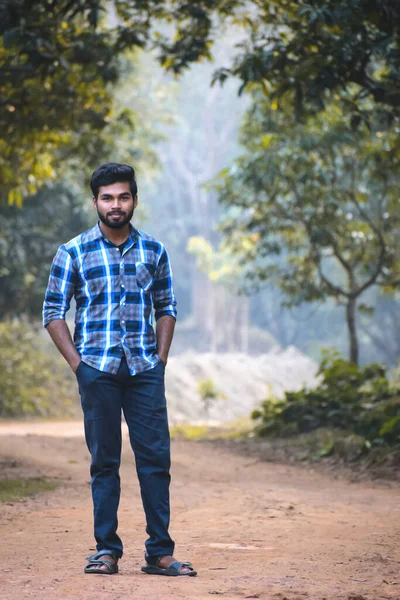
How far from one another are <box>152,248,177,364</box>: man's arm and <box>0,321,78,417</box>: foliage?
1629cm

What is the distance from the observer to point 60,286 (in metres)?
4.62

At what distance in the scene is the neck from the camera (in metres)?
4.70

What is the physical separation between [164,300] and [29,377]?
1811 centimetres

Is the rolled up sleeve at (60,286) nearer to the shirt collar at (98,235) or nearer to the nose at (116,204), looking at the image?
the shirt collar at (98,235)

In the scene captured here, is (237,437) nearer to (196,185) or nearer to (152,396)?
(152,396)

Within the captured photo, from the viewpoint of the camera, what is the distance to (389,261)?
56.8ft

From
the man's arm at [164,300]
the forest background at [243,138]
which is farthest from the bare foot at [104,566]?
the forest background at [243,138]

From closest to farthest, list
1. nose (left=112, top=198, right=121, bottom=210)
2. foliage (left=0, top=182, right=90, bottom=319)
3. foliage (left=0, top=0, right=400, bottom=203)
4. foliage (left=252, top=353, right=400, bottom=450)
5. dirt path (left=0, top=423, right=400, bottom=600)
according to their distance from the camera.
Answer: dirt path (left=0, top=423, right=400, bottom=600)
nose (left=112, top=198, right=121, bottom=210)
foliage (left=0, top=0, right=400, bottom=203)
foliage (left=252, top=353, right=400, bottom=450)
foliage (left=0, top=182, right=90, bottom=319)

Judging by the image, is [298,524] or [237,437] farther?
[237,437]

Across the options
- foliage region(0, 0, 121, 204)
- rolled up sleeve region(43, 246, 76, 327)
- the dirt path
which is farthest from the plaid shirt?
foliage region(0, 0, 121, 204)

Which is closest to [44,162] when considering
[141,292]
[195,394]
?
[141,292]

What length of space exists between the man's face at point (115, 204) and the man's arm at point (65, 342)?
56 centimetres

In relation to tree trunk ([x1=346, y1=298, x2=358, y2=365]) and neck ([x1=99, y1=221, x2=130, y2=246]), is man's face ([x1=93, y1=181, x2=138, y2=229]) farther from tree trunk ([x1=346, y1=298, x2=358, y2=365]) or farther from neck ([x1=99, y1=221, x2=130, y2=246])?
tree trunk ([x1=346, y1=298, x2=358, y2=365])

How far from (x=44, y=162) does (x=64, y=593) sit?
35.3ft
